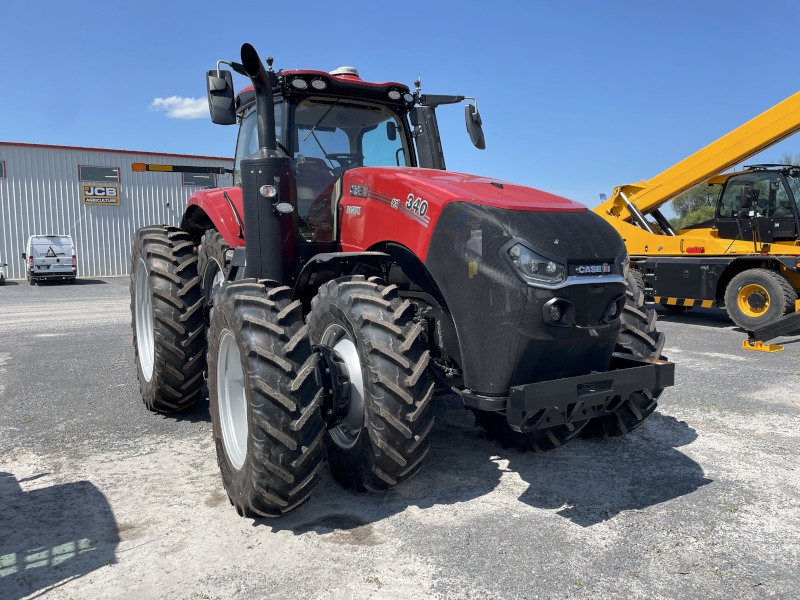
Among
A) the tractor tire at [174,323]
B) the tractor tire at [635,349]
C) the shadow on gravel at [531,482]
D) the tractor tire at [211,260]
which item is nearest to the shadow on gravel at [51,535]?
the shadow on gravel at [531,482]

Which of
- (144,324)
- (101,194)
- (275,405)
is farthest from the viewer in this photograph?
(101,194)

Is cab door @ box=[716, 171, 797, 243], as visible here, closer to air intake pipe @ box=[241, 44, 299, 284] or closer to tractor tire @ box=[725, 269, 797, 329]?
tractor tire @ box=[725, 269, 797, 329]

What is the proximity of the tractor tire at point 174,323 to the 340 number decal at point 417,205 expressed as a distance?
2306 millimetres

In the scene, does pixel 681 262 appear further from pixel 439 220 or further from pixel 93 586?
pixel 93 586

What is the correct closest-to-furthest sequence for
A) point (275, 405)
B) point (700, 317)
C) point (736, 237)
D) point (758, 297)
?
point (275, 405) → point (758, 297) → point (736, 237) → point (700, 317)

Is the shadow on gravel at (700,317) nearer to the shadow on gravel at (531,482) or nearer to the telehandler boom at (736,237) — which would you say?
the telehandler boom at (736,237)

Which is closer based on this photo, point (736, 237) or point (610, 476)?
point (610, 476)

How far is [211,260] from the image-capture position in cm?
539

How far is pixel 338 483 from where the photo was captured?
3.93 m

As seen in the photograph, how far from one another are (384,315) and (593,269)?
1.13m

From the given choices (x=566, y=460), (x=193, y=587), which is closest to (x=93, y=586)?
(x=193, y=587)

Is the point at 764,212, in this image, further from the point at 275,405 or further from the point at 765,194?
the point at 275,405

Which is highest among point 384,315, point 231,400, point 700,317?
point 384,315

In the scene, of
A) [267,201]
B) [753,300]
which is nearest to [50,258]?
[753,300]
